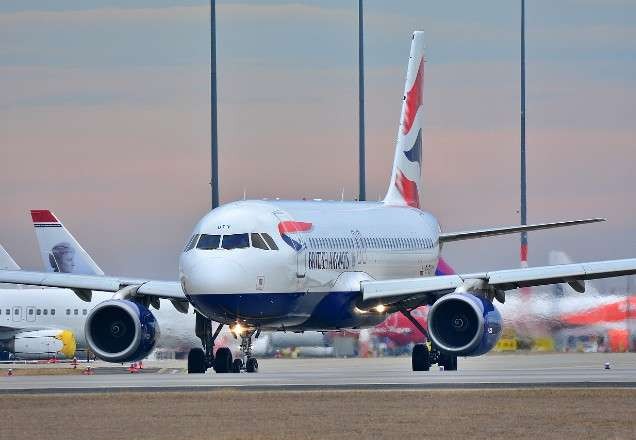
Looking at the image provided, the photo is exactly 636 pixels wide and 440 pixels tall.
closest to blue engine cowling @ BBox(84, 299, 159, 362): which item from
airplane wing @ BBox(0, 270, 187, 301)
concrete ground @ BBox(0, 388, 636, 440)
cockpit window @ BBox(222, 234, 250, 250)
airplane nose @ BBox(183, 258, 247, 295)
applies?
airplane wing @ BBox(0, 270, 187, 301)

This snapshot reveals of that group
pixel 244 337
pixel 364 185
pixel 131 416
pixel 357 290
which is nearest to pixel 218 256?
pixel 244 337

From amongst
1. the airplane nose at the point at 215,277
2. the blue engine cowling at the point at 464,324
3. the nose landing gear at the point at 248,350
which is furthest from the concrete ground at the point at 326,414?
the nose landing gear at the point at 248,350

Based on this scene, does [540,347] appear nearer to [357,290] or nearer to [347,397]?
[357,290]

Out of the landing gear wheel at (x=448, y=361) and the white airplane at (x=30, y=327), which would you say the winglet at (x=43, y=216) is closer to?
the white airplane at (x=30, y=327)

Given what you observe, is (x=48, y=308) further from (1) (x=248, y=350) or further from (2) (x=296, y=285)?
(2) (x=296, y=285)

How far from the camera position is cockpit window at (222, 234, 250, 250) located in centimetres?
5056

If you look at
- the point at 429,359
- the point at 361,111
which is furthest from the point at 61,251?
the point at 429,359

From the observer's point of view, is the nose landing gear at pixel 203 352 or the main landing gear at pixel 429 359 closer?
the nose landing gear at pixel 203 352

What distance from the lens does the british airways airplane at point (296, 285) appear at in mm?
50188

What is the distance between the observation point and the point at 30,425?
103 ft

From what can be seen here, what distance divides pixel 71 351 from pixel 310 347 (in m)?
15.7

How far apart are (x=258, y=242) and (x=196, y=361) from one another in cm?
428

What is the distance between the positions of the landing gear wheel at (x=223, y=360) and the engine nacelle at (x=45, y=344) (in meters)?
39.9

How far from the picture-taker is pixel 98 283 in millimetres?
55094
